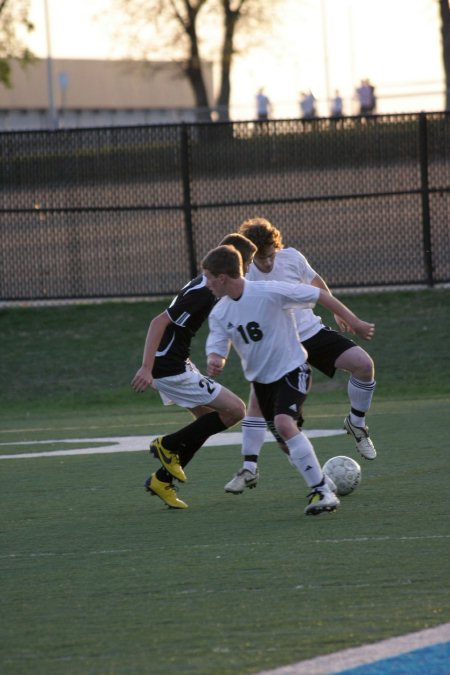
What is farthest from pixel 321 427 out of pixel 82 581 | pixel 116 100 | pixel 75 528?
pixel 116 100

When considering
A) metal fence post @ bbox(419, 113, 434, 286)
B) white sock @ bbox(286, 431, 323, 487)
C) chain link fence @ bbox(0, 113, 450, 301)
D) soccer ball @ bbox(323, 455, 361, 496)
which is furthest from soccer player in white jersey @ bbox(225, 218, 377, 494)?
chain link fence @ bbox(0, 113, 450, 301)

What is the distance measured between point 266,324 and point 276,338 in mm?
113

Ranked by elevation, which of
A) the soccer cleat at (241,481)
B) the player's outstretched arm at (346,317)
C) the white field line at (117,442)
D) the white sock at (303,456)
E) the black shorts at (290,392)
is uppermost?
the player's outstretched arm at (346,317)

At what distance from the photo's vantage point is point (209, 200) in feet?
67.3

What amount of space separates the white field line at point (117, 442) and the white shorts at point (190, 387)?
3.24 meters

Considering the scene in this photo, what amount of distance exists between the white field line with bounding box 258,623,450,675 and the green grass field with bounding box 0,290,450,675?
3.1 inches

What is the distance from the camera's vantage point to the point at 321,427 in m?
13.4

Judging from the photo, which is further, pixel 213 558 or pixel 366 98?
pixel 366 98

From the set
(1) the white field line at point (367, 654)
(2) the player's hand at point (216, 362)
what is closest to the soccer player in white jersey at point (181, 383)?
(2) the player's hand at point (216, 362)

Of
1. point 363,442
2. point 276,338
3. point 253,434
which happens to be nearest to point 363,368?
point 363,442

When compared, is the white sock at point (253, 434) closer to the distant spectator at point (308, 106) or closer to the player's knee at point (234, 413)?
the player's knee at point (234, 413)

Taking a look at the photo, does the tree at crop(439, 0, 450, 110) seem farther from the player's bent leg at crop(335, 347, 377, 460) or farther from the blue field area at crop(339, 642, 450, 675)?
the blue field area at crop(339, 642, 450, 675)

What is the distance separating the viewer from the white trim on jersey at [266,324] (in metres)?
7.97

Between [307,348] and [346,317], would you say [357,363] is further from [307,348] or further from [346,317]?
[346,317]
